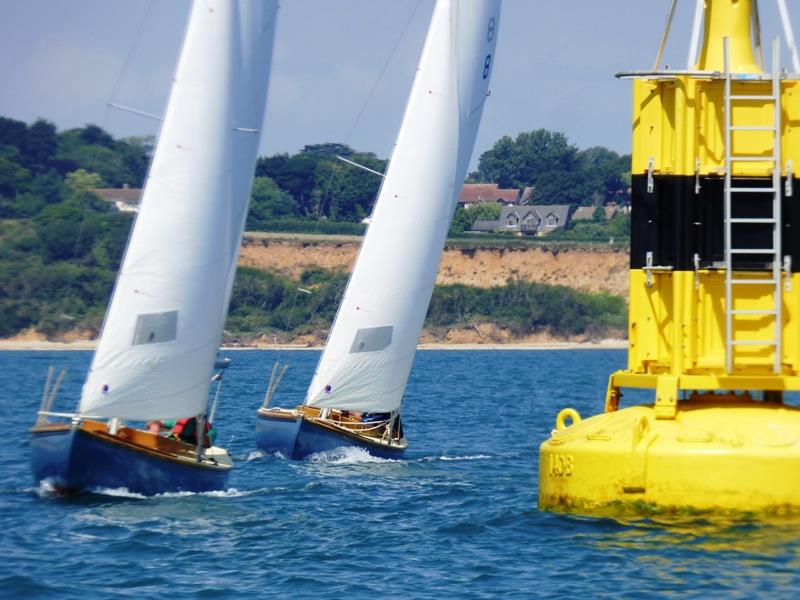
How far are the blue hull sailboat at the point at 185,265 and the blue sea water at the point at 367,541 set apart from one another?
2.76ft

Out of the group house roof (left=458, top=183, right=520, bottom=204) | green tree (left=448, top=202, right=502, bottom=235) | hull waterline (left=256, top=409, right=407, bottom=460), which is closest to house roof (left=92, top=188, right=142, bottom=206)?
green tree (left=448, top=202, right=502, bottom=235)

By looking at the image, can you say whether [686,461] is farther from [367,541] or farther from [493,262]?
[493,262]

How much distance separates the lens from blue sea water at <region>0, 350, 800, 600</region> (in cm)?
1652

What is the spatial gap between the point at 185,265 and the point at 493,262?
115 metres

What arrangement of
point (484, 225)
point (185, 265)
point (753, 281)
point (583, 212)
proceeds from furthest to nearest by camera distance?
point (583, 212) < point (484, 225) < point (185, 265) < point (753, 281)

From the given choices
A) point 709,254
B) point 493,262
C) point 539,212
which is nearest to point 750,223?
point 709,254

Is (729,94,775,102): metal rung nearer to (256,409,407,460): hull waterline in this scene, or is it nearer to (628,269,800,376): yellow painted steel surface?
(628,269,800,376): yellow painted steel surface

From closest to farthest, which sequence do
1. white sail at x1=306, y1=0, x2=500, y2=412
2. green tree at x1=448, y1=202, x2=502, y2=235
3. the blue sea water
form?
the blue sea water
white sail at x1=306, y1=0, x2=500, y2=412
green tree at x1=448, y1=202, x2=502, y2=235

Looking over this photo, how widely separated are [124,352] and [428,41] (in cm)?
1266

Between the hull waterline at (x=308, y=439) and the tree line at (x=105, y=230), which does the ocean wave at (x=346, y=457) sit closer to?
the hull waterline at (x=308, y=439)

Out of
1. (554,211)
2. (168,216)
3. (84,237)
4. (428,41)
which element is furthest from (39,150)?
(168,216)

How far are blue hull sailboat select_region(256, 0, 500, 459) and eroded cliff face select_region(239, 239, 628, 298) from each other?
316 feet

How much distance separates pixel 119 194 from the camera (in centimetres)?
13925

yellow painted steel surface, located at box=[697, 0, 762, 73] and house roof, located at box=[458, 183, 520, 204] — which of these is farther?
house roof, located at box=[458, 183, 520, 204]
